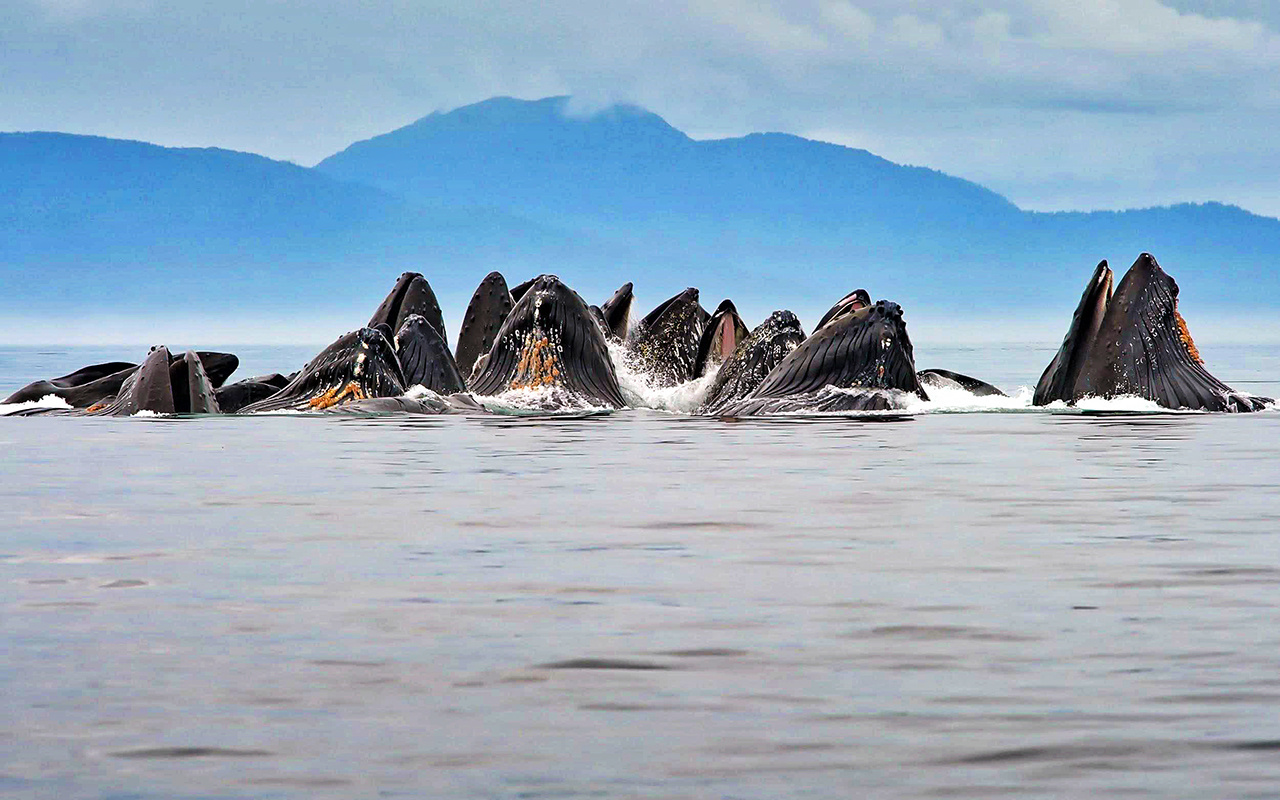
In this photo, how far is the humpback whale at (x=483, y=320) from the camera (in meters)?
25.6

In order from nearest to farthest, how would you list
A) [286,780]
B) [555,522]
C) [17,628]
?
1. [286,780]
2. [17,628]
3. [555,522]

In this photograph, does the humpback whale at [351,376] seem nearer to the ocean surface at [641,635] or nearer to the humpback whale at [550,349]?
the humpback whale at [550,349]

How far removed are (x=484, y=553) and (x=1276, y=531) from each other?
408 centimetres

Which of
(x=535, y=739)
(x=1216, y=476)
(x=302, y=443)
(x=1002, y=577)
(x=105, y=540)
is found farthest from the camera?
(x=302, y=443)

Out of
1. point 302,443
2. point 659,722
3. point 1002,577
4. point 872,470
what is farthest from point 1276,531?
point 302,443

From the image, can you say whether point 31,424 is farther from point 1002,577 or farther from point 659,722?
point 659,722

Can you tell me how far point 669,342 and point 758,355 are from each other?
3.28 meters

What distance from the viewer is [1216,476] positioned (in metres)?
12.4

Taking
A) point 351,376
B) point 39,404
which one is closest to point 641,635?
point 351,376

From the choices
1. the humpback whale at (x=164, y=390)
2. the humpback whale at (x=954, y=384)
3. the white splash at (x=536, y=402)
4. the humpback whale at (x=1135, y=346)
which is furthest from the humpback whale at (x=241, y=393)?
the humpback whale at (x=1135, y=346)

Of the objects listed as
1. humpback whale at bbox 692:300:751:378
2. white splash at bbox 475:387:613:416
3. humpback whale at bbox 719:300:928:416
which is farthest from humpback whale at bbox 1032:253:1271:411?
A: white splash at bbox 475:387:613:416

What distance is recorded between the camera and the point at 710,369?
24.3 meters

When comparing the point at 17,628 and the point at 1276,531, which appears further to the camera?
the point at 1276,531

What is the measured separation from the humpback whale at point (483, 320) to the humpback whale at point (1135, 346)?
846 centimetres
